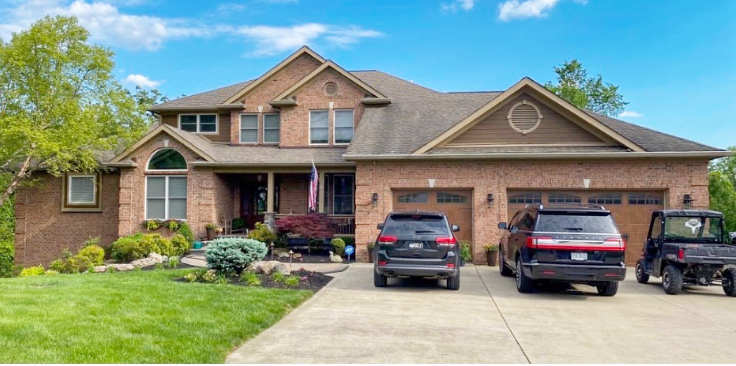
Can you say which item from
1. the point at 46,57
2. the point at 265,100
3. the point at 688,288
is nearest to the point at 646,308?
the point at 688,288

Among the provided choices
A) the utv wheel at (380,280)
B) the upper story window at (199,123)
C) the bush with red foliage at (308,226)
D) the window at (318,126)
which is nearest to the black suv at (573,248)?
the utv wheel at (380,280)

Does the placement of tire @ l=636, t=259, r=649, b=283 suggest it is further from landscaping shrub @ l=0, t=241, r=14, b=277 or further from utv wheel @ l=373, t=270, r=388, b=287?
landscaping shrub @ l=0, t=241, r=14, b=277

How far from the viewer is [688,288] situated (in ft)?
37.2

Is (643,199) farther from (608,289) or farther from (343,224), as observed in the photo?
(343,224)

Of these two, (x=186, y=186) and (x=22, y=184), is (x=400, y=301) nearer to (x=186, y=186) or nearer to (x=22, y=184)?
(x=186, y=186)

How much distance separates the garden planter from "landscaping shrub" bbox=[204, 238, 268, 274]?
7.58 meters

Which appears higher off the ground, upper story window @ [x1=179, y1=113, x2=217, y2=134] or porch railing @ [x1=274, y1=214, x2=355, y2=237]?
upper story window @ [x1=179, y1=113, x2=217, y2=134]

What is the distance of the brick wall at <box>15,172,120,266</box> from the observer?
1950cm

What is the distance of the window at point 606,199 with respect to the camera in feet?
48.7

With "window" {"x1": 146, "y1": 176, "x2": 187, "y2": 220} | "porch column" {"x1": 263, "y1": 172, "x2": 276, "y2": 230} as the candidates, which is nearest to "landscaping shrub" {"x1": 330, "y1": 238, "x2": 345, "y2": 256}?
"porch column" {"x1": 263, "y1": 172, "x2": 276, "y2": 230}

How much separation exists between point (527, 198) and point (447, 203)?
256 cm

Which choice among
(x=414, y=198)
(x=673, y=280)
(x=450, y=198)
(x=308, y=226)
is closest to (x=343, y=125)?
(x=308, y=226)

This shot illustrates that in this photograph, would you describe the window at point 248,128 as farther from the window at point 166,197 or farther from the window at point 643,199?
the window at point 643,199

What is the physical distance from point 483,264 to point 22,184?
60.0ft
